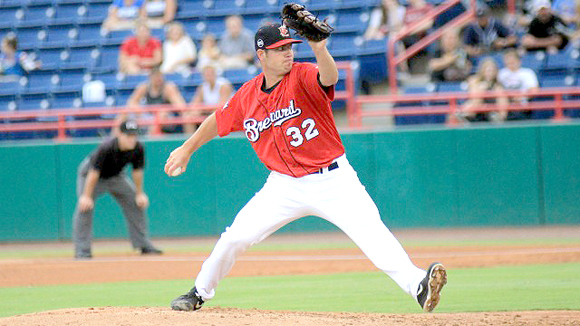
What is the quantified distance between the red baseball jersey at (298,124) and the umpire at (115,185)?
5.30 m

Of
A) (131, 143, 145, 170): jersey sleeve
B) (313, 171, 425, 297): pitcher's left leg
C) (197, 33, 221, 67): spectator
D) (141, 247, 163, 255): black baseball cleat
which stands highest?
(197, 33, 221, 67): spectator

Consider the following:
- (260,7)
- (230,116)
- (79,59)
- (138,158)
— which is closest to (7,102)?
(79,59)

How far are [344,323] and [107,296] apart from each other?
3371mm

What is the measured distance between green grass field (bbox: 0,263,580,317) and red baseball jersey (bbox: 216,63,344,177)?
5.36 feet

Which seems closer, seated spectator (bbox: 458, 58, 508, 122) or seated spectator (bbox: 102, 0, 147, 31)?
seated spectator (bbox: 458, 58, 508, 122)

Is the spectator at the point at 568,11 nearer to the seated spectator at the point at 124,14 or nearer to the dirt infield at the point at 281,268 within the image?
the dirt infield at the point at 281,268

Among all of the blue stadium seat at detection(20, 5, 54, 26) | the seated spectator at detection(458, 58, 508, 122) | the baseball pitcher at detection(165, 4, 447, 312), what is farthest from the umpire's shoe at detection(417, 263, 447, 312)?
the blue stadium seat at detection(20, 5, 54, 26)

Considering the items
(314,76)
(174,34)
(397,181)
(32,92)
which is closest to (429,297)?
(314,76)

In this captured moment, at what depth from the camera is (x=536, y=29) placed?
1428 cm

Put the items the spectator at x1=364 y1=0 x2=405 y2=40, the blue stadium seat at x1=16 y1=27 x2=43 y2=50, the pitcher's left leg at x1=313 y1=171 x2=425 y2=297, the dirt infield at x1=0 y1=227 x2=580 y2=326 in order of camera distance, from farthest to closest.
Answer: the blue stadium seat at x1=16 y1=27 x2=43 y2=50 → the spectator at x1=364 y1=0 x2=405 y2=40 → the dirt infield at x1=0 y1=227 x2=580 y2=326 → the pitcher's left leg at x1=313 y1=171 x2=425 y2=297

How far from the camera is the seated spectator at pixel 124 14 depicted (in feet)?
57.8

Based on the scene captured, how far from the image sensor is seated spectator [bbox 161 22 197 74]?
1616 centimetres

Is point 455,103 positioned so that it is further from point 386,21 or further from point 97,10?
point 97,10

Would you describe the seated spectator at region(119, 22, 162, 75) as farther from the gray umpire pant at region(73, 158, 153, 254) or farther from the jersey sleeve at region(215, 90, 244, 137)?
the jersey sleeve at region(215, 90, 244, 137)
